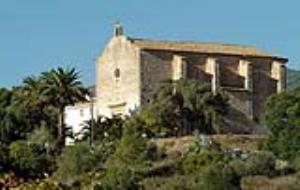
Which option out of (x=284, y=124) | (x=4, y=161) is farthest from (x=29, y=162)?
(x=284, y=124)

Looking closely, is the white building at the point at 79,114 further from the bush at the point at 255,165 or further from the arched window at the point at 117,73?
the bush at the point at 255,165

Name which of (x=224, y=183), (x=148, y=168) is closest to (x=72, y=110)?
(x=148, y=168)

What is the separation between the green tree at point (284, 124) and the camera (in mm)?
79438

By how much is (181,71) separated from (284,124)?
12820 millimetres

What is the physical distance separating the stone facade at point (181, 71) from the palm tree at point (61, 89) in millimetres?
5705

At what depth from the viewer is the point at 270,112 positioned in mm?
84250

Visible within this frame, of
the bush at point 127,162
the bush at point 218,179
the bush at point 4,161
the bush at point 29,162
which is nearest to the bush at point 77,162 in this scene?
the bush at point 127,162

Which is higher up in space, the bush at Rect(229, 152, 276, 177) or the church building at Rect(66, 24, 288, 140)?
the church building at Rect(66, 24, 288, 140)

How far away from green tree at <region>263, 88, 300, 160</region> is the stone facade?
9368 millimetres

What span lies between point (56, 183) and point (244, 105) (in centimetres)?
2474

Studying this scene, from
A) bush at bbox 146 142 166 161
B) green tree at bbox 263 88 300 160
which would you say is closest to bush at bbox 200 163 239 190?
bush at bbox 146 142 166 161

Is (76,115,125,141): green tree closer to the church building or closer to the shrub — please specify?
the church building

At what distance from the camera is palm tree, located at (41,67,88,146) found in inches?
3433

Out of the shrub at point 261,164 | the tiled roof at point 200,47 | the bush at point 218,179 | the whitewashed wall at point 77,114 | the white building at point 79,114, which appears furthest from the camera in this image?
the whitewashed wall at point 77,114
